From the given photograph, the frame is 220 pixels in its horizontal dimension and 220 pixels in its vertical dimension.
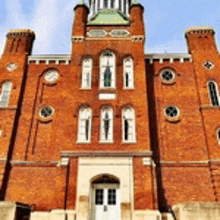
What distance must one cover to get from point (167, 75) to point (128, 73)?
363 centimetres

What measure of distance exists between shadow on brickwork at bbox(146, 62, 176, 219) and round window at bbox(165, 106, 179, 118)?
988 millimetres

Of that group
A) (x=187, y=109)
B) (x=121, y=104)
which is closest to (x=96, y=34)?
(x=121, y=104)

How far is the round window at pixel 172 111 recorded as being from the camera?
2108 cm

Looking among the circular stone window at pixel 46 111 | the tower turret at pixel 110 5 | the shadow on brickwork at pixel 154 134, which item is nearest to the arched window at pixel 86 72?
the circular stone window at pixel 46 111

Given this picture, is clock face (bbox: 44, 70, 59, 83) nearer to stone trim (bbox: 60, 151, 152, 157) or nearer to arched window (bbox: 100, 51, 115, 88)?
arched window (bbox: 100, 51, 115, 88)

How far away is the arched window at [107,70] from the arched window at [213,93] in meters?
7.54

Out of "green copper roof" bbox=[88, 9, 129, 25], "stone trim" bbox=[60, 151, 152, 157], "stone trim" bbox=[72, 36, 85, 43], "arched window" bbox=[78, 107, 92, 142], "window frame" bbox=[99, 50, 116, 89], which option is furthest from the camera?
"green copper roof" bbox=[88, 9, 129, 25]

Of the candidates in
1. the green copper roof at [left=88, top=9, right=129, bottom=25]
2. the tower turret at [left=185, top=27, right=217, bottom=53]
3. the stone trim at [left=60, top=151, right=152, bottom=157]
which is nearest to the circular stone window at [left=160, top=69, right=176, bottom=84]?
the tower turret at [left=185, top=27, right=217, bottom=53]

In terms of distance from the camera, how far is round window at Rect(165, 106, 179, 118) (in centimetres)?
2108

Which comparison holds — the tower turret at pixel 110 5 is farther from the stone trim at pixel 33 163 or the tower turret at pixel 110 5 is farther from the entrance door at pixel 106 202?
the entrance door at pixel 106 202

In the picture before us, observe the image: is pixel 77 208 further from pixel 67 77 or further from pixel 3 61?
pixel 3 61

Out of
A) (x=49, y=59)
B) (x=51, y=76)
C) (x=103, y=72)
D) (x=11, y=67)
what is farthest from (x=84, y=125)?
(x=11, y=67)

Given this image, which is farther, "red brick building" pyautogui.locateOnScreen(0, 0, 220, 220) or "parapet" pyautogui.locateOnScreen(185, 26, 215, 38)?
"parapet" pyautogui.locateOnScreen(185, 26, 215, 38)

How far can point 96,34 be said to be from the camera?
23031 mm
